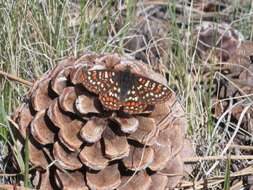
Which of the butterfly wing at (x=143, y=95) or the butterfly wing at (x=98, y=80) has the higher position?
the butterfly wing at (x=98, y=80)

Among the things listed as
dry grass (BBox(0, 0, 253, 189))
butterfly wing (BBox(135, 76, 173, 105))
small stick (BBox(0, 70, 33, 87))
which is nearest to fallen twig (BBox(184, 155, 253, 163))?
dry grass (BBox(0, 0, 253, 189))

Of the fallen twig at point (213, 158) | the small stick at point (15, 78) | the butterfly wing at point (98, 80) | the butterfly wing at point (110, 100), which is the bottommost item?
the fallen twig at point (213, 158)

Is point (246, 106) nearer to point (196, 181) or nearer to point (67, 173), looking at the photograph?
point (196, 181)

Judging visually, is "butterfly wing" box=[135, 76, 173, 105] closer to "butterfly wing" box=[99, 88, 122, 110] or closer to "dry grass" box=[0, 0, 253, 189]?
"butterfly wing" box=[99, 88, 122, 110]

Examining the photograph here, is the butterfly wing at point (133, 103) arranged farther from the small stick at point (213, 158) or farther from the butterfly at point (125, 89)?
the small stick at point (213, 158)

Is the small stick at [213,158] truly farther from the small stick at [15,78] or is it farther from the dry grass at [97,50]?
the small stick at [15,78]

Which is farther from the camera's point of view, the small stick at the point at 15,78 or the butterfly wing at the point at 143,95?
the small stick at the point at 15,78

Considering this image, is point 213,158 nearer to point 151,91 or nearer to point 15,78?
point 151,91

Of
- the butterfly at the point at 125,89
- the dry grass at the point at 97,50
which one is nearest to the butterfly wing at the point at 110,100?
the butterfly at the point at 125,89
